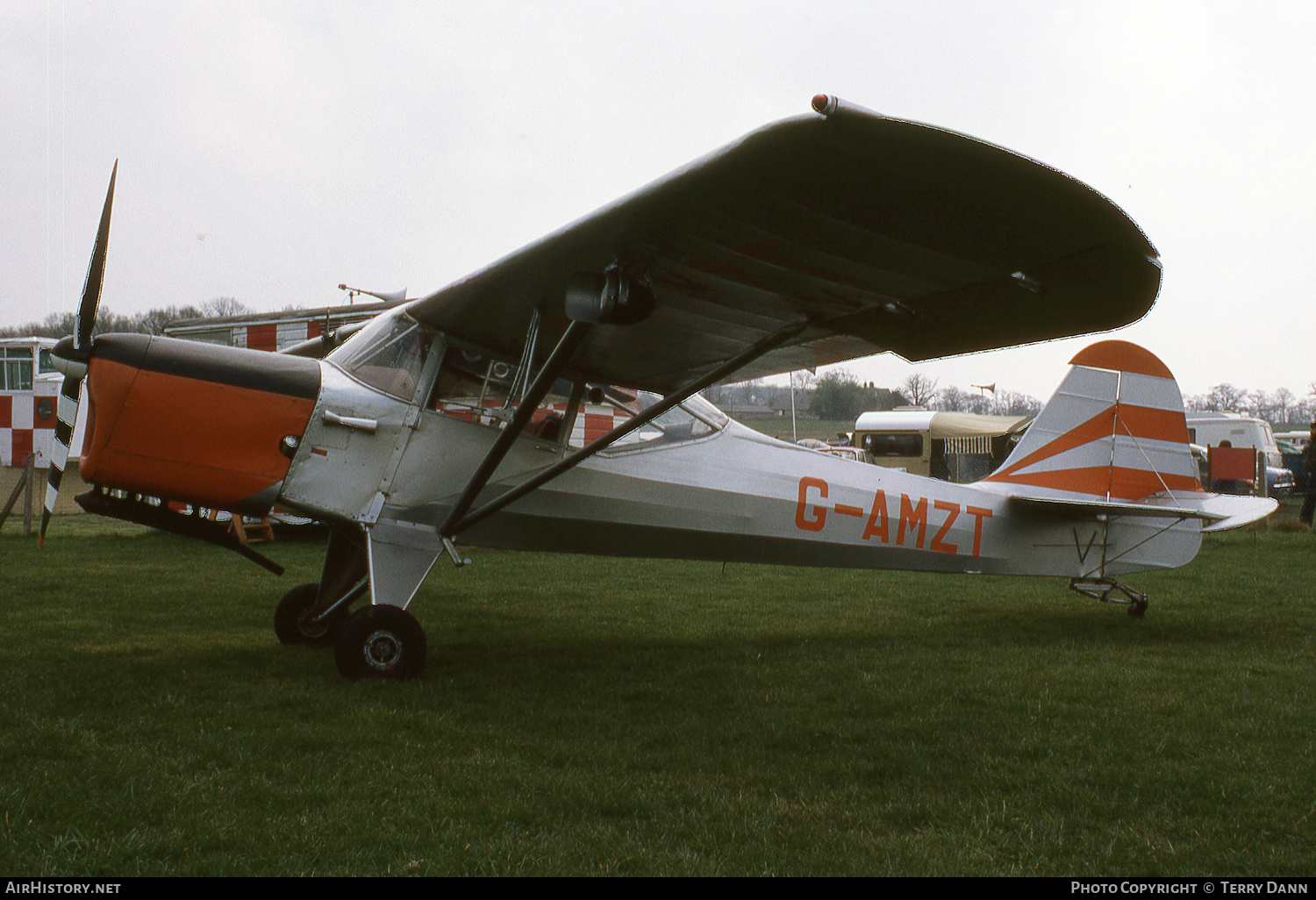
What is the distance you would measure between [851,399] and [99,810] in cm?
7841

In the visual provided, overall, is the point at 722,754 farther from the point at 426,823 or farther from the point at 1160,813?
the point at 1160,813

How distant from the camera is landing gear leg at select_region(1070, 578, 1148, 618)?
7.11m

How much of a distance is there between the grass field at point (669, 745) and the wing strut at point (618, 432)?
0.90 metres

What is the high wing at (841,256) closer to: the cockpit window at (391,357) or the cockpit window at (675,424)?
the cockpit window at (391,357)

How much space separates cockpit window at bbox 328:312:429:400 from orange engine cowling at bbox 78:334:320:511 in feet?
1.25

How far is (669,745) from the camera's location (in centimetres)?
387

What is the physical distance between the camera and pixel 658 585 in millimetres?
9320

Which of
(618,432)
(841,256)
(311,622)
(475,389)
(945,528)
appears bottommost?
(311,622)

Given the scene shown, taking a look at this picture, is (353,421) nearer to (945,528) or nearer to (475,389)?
(475,389)

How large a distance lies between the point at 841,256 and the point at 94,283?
150 inches

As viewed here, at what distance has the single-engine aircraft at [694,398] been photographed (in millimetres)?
3396

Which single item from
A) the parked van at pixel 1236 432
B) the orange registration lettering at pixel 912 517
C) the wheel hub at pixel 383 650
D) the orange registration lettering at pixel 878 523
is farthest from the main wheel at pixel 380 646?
the parked van at pixel 1236 432

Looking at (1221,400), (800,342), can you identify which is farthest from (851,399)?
(800,342)

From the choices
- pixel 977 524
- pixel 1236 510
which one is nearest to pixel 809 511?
pixel 977 524
